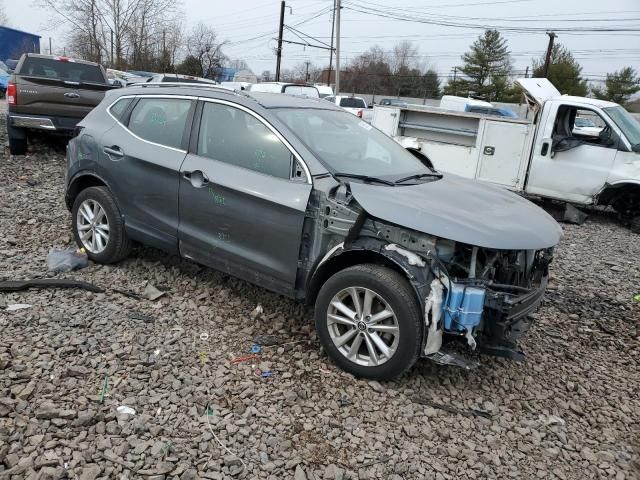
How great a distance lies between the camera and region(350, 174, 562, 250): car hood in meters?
3.18

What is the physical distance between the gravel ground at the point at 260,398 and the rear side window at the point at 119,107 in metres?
1.42

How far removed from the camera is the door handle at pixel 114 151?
15.4 feet

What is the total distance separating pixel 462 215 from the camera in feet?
11.1

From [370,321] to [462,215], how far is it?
88 centimetres

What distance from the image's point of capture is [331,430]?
10.1 ft

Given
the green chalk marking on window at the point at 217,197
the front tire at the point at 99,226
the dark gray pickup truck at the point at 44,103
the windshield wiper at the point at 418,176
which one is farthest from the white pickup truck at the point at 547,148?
the green chalk marking on window at the point at 217,197

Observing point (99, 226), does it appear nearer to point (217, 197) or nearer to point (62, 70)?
point (217, 197)

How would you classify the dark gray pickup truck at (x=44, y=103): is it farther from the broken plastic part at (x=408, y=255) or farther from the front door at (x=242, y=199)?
the broken plastic part at (x=408, y=255)

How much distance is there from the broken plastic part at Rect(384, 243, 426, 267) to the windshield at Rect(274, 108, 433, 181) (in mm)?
744

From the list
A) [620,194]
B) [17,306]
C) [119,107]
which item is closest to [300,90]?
[620,194]

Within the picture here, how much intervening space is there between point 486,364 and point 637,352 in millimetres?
1379

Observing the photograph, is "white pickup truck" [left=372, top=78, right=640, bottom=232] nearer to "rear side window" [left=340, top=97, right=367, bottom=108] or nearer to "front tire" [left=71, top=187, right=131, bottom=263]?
"front tire" [left=71, top=187, right=131, bottom=263]

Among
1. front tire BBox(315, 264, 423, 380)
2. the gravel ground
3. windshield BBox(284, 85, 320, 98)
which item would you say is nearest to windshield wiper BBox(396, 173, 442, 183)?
front tire BBox(315, 264, 423, 380)

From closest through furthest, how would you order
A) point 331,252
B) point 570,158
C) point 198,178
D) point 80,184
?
point 331,252 < point 198,178 < point 80,184 < point 570,158
